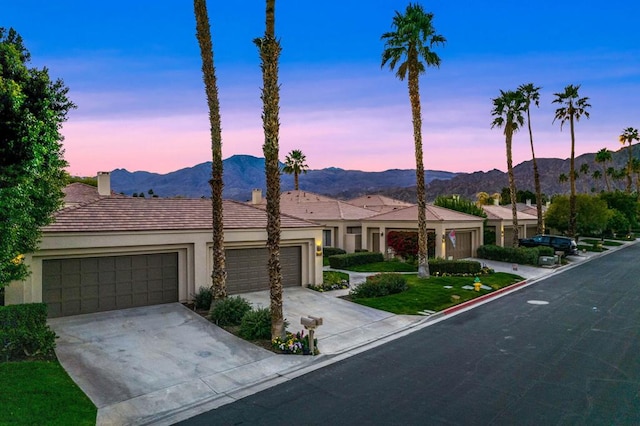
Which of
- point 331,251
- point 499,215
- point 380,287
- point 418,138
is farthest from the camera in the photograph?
point 499,215

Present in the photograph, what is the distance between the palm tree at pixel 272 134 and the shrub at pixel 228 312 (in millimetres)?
2385

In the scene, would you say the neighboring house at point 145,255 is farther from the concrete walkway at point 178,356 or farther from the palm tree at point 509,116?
the palm tree at point 509,116

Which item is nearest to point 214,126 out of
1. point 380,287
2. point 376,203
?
point 380,287

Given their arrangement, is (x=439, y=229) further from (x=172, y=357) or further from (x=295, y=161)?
(x=295, y=161)

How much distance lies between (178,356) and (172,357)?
17cm

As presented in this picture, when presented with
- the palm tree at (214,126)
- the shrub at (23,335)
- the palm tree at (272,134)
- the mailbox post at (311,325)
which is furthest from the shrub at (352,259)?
the shrub at (23,335)

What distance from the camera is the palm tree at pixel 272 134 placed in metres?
13.0

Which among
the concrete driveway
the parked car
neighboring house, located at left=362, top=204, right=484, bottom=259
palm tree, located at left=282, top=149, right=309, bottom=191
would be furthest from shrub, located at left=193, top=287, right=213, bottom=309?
palm tree, located at left=282, top=149, right=309, bottom=191

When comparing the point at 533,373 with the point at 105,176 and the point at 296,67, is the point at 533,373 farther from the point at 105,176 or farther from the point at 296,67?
the point at 296,67

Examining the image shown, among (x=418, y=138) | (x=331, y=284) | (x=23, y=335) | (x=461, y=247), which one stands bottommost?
(x=331, y=284)

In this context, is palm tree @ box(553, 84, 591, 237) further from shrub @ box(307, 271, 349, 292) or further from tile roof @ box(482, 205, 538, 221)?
shrub @ box(307, 271, 349, 292)

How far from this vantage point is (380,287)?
68.0 feet

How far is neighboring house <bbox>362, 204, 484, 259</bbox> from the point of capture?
3353 cm

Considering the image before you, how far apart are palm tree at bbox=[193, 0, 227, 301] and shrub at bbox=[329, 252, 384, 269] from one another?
1556cm
